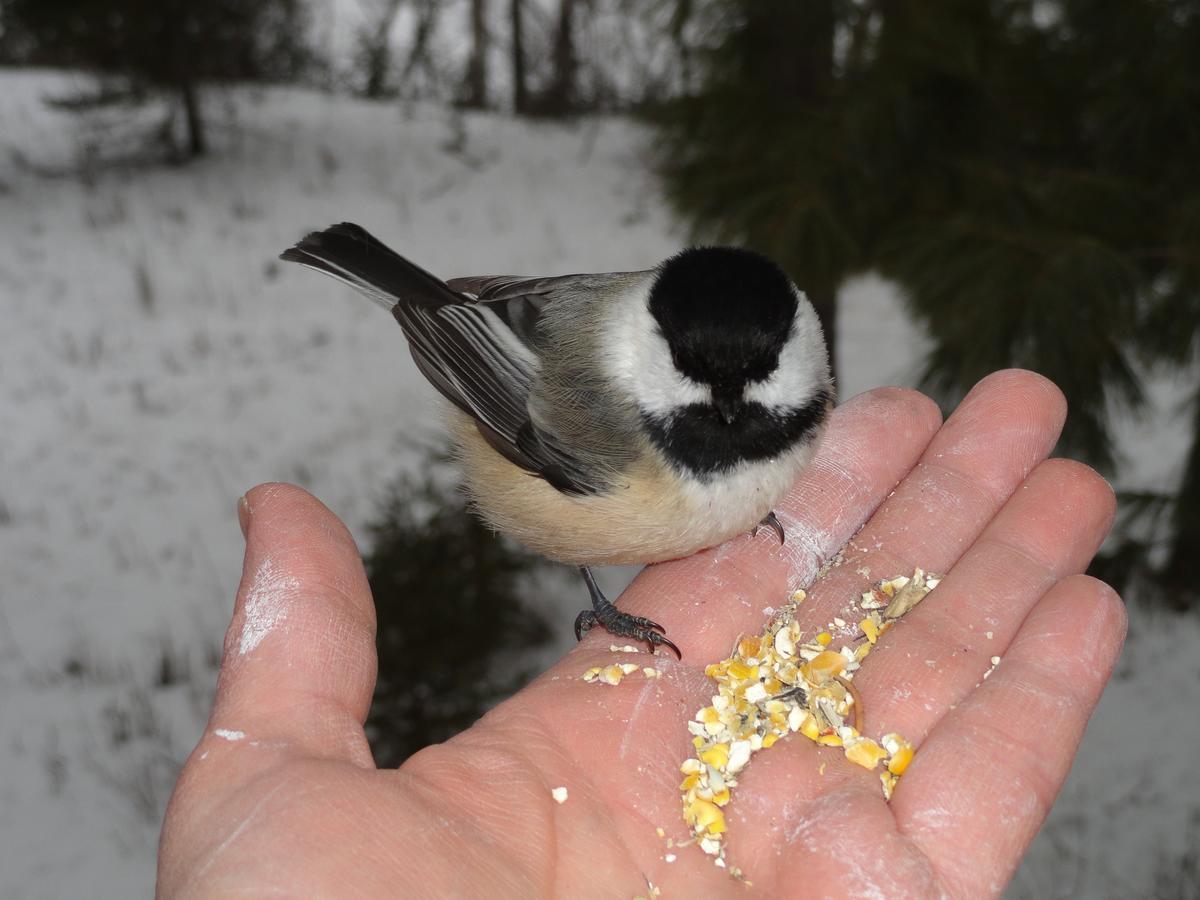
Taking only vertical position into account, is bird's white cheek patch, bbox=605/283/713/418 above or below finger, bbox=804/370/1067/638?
above

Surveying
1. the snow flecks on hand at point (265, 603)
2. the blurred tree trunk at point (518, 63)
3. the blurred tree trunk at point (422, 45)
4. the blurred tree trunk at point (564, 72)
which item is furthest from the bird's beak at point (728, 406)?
the blurred tree trunk at point (422, 45)

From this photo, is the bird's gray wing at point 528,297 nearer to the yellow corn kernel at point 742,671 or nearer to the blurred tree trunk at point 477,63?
the yellow corn kernel at point 742,671

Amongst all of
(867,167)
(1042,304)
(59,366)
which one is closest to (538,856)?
(1042,304)

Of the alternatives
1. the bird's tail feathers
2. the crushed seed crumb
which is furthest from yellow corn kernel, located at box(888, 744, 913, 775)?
the bird's tail feathers

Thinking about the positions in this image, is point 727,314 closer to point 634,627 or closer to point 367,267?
point 634,627

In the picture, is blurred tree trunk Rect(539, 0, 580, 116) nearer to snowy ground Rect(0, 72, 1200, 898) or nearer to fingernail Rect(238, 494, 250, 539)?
snowy ground Rect(0, 72, 1200, 898)

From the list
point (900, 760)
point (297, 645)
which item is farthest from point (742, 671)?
point (297, 645)

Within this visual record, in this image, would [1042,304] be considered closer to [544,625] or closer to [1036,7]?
[1036,7]
